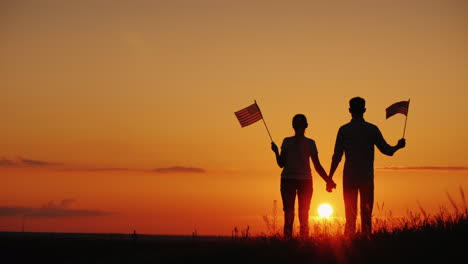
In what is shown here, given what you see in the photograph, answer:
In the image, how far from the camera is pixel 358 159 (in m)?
14.0

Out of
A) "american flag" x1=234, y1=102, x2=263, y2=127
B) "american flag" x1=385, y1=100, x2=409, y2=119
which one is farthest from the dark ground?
"american flag" x1=385, y1=100, x2=409, y2=119

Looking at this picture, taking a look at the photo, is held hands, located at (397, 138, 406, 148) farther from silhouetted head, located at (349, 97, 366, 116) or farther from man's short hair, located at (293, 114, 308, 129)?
man's short hair, located at (293, 114, 308, 129)

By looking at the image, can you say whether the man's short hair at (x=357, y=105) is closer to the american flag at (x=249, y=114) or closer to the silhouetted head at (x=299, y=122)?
the silhouetted head at (x=299, y=122)

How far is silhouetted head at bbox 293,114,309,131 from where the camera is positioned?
1435 cm

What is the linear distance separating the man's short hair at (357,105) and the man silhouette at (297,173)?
858 mm

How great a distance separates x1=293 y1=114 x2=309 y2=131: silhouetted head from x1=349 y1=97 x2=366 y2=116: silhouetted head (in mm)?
834

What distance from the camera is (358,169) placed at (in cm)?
1394

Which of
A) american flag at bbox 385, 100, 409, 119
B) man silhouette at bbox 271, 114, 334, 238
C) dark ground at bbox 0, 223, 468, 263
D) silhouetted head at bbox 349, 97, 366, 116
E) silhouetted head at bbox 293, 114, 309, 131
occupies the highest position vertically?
american flag at bbox 385, 100, 409, 119

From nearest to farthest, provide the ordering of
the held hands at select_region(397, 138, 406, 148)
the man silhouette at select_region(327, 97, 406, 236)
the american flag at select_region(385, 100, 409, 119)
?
1. the man silhouette at select_region(327, 97, 406, 236)
2. the held hands at select_region(397, 138, 406, 148)
3. the american flag at select_region(385, 100, 409, 119)

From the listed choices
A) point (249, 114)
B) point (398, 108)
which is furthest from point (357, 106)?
point (249, 114)

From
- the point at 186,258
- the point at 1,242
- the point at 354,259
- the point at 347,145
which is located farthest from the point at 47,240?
the point at 354,259

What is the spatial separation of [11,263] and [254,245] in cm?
506

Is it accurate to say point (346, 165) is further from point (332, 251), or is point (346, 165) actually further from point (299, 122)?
point (332, 251)

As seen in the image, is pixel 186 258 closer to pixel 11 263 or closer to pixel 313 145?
pixel 313 145
